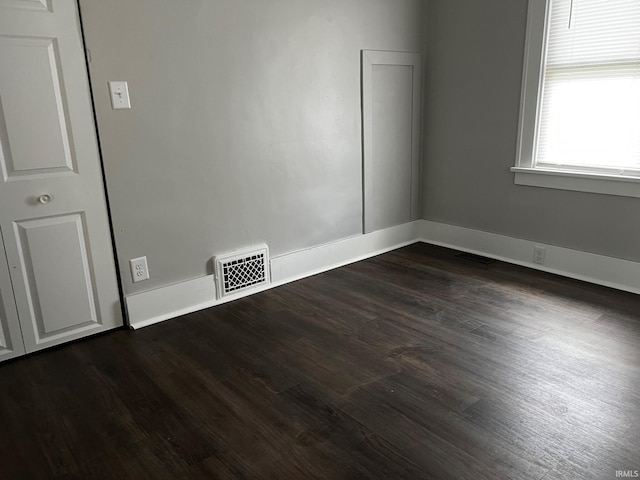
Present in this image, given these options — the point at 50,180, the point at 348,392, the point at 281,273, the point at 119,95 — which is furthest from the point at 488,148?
the point at 50,180

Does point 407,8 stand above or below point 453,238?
above

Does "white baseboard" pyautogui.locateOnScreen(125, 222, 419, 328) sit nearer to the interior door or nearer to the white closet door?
the white closet door

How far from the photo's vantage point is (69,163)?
8.02 feet

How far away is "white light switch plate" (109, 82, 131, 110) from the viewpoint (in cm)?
250

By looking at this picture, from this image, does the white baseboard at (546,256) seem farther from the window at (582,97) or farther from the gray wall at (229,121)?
the gray wall at (229,121)

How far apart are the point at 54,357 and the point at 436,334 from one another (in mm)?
1961

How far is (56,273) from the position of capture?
249 centimetres

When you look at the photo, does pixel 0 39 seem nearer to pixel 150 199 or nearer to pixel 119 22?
pixel 119 22

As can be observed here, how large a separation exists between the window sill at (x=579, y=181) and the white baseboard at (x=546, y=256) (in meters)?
0.43

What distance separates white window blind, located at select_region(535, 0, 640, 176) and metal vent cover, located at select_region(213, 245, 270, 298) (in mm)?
Result: 2084

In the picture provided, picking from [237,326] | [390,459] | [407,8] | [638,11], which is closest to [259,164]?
[237,326]

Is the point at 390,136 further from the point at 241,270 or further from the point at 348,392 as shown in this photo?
the point at 348,392

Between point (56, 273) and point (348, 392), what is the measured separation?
62.6 inches

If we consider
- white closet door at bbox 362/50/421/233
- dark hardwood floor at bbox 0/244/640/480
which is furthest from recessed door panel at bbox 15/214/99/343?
white closet door at bbox 362/50/421/233
